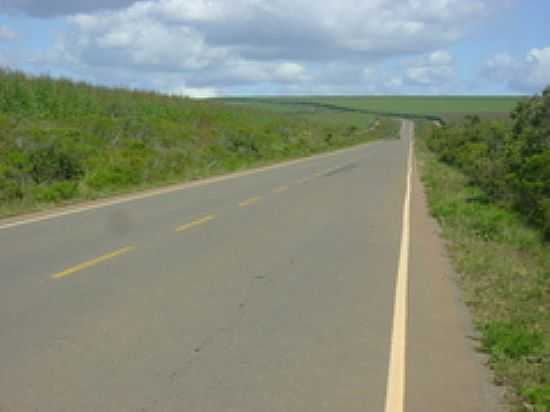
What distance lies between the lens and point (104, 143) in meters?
33.5

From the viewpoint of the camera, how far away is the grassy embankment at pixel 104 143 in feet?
71.1

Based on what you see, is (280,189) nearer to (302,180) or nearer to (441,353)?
(302,180)

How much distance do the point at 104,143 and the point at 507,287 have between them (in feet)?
86.2

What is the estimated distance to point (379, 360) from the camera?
21.4ft

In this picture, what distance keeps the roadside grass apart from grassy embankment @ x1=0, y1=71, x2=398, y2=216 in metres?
9.74

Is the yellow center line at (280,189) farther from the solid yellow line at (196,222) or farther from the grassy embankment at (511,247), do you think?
the solid yellow line at (196,222)

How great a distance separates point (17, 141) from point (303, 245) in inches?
583

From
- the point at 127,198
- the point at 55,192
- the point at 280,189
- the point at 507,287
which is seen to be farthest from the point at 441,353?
the point at 280,189

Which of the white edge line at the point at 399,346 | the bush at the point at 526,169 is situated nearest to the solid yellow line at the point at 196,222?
the white edge line at the point at 399,346

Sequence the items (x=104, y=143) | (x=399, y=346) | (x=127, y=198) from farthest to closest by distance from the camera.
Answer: (x=104, y=143), (x=127, y=198), (x=399, y=346)

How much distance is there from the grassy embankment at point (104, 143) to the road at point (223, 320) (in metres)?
5.89

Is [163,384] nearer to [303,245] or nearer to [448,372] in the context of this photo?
[448,372]

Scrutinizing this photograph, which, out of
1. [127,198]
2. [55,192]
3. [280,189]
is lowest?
[280,189]

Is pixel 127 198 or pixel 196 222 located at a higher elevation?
pixel 196 222
